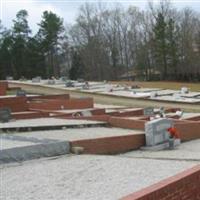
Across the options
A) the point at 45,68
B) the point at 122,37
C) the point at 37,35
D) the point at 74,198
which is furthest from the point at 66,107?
the point at 122,37

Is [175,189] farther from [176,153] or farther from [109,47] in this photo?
[109,47]

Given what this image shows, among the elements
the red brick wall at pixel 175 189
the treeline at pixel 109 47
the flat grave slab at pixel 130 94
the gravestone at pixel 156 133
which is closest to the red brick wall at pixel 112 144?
the gravestone at pixel 156 133

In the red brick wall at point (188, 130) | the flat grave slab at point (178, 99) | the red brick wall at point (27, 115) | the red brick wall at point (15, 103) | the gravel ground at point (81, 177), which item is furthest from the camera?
the flat grave slab at point (178, 99)

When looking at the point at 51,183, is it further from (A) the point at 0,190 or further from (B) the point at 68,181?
(A) the point at 0,190

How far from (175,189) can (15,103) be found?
18.7m

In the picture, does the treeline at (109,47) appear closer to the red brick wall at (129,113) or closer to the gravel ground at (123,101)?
the gravel ground at (123,101)

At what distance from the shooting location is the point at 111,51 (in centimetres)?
9469

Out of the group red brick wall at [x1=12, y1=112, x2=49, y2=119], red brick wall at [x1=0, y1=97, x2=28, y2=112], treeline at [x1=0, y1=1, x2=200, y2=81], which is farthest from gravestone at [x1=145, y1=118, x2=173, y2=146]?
treeline at [x1=0, y1=1, x2=200, y2=81]

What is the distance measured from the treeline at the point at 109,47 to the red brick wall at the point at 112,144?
64.5 m

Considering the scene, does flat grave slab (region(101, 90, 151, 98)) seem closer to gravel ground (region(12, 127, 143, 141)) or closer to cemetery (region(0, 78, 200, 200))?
cemetery (region(0, 78, 200, 200))

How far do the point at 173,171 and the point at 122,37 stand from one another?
292 ft

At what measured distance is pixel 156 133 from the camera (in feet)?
57.4

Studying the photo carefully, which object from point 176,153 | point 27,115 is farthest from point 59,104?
point 176,153

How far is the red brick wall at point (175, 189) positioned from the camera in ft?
23.2
